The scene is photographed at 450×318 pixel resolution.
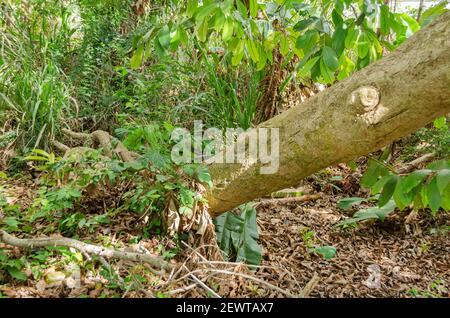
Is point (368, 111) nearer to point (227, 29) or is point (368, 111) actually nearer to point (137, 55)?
point (227, 29)

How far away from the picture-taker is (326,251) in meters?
2.46

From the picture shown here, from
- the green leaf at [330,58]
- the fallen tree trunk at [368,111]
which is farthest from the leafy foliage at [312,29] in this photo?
the fallen tree trunk at [368,111]

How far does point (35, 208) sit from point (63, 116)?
4.81 feet

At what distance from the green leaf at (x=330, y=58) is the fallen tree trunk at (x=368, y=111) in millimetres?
204

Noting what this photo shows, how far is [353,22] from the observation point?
1.87 metres

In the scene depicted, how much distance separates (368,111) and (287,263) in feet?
4.03

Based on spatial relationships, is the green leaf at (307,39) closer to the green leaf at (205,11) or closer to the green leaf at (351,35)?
the green leaf at (351,35)

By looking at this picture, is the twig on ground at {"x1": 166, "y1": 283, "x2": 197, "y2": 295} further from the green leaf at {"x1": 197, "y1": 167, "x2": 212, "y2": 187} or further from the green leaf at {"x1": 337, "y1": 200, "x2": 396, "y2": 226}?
the green leaf at {"x1": 337, "y1": 200, "x2": 396, "y2": 226}

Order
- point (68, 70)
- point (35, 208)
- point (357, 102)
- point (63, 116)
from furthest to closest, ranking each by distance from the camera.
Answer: point (68, 70) < point (63, 116) < point (35, 208) < point (357, 102)

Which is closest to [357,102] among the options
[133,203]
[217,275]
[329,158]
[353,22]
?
[329,158]

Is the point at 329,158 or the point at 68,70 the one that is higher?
the point at 68,70

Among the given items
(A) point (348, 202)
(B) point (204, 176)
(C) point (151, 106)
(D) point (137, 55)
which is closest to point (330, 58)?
(B) point (204, 176)

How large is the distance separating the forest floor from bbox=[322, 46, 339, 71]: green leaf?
1037 millimetres
